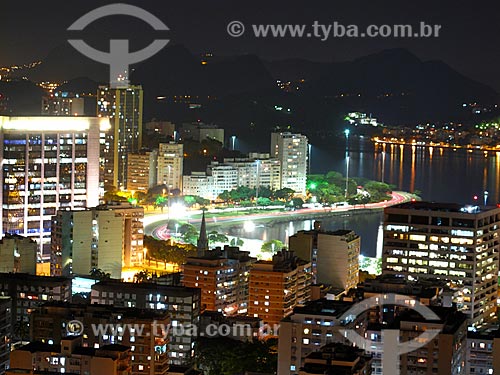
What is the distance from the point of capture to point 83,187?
12461 millimetres

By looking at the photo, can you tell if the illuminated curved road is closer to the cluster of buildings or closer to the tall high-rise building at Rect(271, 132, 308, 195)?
the tall high-rise building at Rect(271, 132, 308, 195)

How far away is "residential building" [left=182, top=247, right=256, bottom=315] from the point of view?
9102 millimetres

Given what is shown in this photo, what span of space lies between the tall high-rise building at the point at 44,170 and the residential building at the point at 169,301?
3608 millimetres

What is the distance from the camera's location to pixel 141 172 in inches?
690

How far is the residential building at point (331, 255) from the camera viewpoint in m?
10.1

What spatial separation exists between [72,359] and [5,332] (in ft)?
4.91

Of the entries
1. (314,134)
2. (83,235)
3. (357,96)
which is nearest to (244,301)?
(83,235)

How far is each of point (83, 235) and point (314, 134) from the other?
68.2 feet

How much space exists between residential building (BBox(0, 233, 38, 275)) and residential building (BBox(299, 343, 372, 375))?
16.0 feet

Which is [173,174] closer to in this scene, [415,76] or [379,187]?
[379,187]

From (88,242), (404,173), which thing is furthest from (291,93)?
(88,242)

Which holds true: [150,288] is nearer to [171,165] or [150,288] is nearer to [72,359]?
[72,359]

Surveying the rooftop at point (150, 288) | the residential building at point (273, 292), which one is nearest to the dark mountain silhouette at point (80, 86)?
the residential building at point (273, 292)

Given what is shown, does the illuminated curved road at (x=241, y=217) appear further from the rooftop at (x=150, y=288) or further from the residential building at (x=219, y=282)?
the rooftop at (x=150, y=288)
